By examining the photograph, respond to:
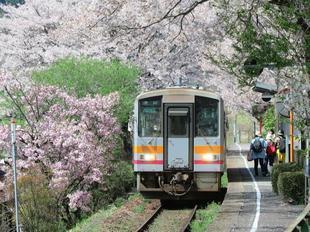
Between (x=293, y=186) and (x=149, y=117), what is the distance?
418 cm

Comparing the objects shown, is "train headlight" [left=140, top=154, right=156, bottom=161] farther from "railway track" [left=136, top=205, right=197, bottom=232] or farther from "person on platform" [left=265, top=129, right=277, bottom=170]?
"person on platform" [left=265, top=129, right=277, bottom=170]

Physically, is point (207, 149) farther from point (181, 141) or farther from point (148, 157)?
point (148, 157)

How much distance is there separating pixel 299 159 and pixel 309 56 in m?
10.1

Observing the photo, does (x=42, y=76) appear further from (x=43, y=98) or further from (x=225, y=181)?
(x=225, y=181)

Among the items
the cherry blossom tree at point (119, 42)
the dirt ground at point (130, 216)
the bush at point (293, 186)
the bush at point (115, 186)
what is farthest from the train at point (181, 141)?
the cherry blossom tree at point (119, 42)

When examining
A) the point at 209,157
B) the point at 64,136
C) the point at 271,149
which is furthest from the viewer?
the point at 271,149

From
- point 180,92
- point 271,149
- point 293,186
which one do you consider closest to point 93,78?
point 180,92

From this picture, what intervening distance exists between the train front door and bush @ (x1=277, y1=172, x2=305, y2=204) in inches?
105

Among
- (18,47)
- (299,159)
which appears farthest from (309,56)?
(18,47)

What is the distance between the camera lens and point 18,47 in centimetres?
3369

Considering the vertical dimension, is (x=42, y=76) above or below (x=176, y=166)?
above

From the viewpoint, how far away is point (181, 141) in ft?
60.7

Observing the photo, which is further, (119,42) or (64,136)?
(119,42)

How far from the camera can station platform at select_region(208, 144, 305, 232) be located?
545 inches
